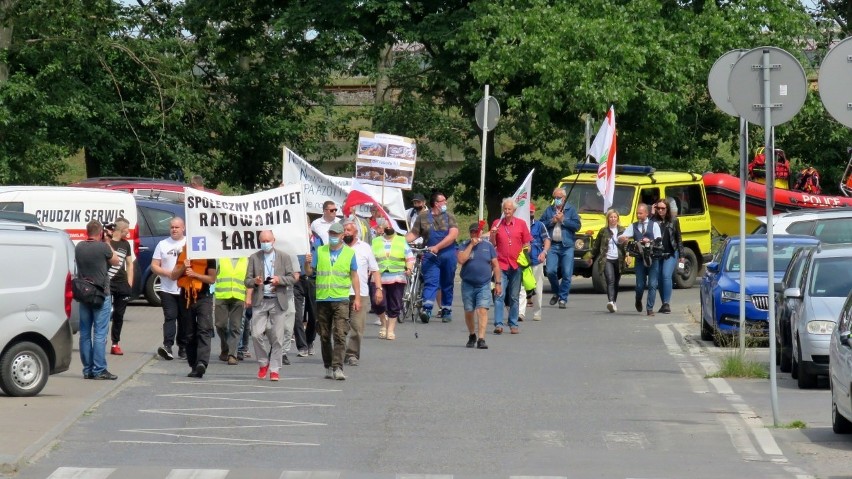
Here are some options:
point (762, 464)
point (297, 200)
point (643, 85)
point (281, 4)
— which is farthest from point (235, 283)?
point (281, 4)

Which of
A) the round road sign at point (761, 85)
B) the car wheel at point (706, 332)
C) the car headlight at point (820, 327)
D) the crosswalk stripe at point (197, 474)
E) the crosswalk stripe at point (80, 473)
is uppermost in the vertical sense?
the round road sign at point (761, 85)

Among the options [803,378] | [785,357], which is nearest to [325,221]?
[785,357]

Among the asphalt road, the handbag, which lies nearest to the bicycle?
the asphalt road

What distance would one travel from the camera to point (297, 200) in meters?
17.3

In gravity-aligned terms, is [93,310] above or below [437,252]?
below

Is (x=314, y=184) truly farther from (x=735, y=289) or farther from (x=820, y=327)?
(x=820, y=327)

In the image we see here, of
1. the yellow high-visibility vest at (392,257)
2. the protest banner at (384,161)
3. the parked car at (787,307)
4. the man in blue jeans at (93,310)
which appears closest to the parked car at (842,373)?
the parked car at (787,307)

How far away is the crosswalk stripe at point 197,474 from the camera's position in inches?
414

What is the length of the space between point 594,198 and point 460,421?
16448 millimetres

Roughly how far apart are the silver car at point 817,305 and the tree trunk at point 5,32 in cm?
1934

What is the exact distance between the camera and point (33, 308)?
48.4 ft

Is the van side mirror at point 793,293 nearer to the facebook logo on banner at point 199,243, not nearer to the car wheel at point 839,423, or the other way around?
the car wheel at point 839,423

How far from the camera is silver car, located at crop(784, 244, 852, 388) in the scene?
15.7 m

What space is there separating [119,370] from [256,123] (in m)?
22.0
